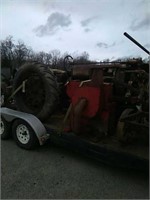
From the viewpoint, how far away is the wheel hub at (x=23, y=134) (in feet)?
14.8

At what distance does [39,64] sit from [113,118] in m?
1.73

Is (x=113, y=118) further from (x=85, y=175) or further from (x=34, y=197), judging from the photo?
(x=34, y=197)

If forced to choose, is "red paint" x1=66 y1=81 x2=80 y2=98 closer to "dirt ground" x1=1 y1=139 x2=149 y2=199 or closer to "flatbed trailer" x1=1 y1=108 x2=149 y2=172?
"flatbed trailer" x1=1 y1=108 x2=149 y2=172

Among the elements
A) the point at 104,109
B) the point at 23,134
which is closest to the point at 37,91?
the point at 23,134

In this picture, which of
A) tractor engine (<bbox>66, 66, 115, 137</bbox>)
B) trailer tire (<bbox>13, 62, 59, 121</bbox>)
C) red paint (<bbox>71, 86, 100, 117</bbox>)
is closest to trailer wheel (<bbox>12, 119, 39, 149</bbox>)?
trailer tire (<bbox>13, 62, 59, 121</bbox>)

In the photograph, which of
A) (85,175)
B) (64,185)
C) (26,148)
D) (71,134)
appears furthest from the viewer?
(26,148)

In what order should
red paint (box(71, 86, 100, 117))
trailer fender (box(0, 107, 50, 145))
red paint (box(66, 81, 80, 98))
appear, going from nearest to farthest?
1. red paint (box(71, 86, 100, 117))
2. red paint (box(66, 81, 80, 98))
3. trailer fender (box(0, 107, 50, 145))

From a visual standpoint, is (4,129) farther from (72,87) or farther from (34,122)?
(72,87)

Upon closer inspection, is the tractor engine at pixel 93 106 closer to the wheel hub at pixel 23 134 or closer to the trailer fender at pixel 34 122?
the trailer fender at pixel 34 122

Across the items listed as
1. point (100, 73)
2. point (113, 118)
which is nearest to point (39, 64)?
point (100, 73)

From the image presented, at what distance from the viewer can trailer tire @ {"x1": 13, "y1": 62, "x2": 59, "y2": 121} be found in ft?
14.9

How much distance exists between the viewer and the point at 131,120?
11.5 ft

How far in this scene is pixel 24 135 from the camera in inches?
181

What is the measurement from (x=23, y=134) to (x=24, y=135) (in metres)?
0.03
